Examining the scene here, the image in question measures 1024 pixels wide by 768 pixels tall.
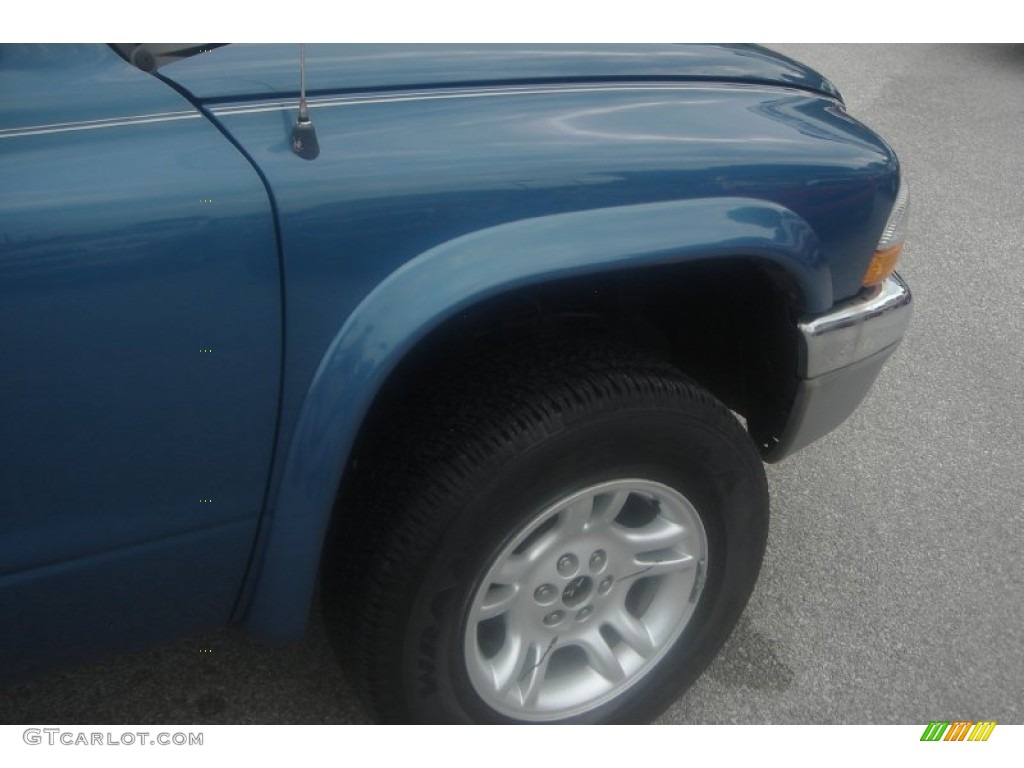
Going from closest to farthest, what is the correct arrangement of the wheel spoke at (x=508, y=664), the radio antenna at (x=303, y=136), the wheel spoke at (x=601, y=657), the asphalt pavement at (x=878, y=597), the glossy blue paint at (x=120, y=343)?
the glossy blue paint at (x=120, y=343), the radio antenna at (x=303, y=136), the wheel spoke at (x=508, y=664), the wheel spoke at (x=601, y=657), the asphalt pavement at (x=878, y=597)

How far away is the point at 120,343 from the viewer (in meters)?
1.28

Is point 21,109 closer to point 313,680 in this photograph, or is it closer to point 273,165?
point 273,165

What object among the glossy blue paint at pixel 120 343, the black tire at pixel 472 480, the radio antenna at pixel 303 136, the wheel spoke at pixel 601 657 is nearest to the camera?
the glossy blue paint at pixel 120 343

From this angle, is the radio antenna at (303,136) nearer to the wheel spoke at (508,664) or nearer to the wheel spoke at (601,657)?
the wheel spoke at (508,664)

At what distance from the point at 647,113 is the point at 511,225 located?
15.6 inches

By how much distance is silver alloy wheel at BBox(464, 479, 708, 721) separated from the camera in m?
1.78

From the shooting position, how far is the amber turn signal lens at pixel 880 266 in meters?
1.96

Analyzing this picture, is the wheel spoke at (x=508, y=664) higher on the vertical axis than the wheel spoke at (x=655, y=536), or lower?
lower

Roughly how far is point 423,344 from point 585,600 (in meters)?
0.61

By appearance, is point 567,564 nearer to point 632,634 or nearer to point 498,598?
point 498,598

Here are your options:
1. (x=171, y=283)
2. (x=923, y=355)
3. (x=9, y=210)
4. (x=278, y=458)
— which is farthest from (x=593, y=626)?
(x=923, y=355)
